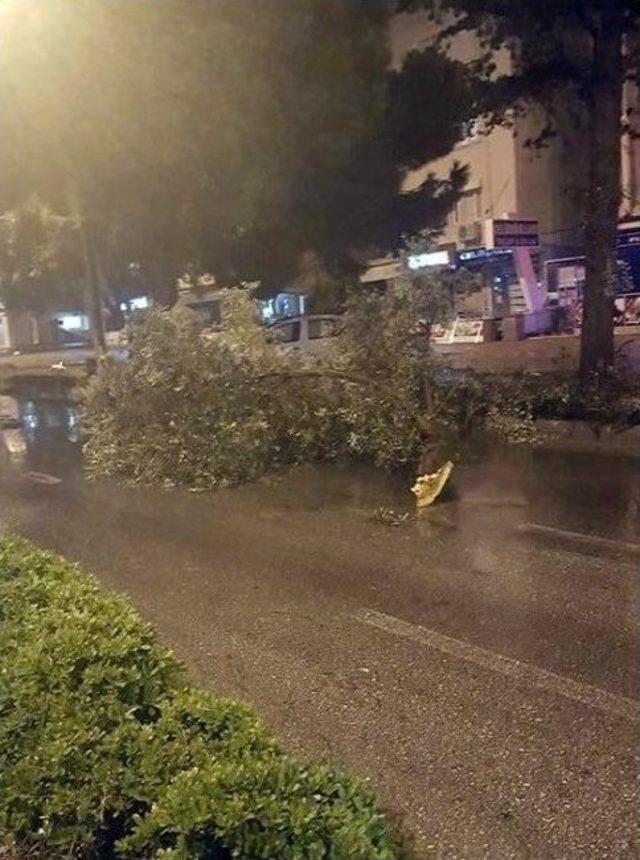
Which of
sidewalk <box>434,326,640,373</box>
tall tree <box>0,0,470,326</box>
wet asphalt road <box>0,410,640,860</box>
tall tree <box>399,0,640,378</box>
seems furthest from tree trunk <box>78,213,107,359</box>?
wet asphalt road <box>0,410,640,860</box>

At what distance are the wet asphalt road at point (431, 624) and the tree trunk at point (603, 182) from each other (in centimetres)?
350

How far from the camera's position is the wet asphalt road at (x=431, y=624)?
3494mm

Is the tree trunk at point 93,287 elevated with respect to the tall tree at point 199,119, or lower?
lower

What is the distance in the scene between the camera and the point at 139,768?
2.68m

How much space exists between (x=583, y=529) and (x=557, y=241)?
3006 cm

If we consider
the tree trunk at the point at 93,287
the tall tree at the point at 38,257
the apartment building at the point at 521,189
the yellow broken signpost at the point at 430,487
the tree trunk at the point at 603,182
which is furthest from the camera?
the apartment building at the point at 521,189

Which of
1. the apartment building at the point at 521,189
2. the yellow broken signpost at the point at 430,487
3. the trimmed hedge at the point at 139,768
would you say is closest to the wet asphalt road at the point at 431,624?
the yellow broken signpost at the point at 430,487

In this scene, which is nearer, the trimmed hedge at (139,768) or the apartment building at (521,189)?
the trimmed hedge at (139,768)

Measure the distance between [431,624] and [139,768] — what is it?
9.98 feet

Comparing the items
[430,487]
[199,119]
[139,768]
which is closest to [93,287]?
[199,119]

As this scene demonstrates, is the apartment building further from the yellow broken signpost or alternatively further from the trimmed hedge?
the trimmed hedge

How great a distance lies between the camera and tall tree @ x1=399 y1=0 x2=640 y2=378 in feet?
41.9

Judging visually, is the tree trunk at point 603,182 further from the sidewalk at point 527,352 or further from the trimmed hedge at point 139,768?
the trimmed hedge at point 139,768

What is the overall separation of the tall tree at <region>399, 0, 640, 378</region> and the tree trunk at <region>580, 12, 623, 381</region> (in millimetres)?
14
